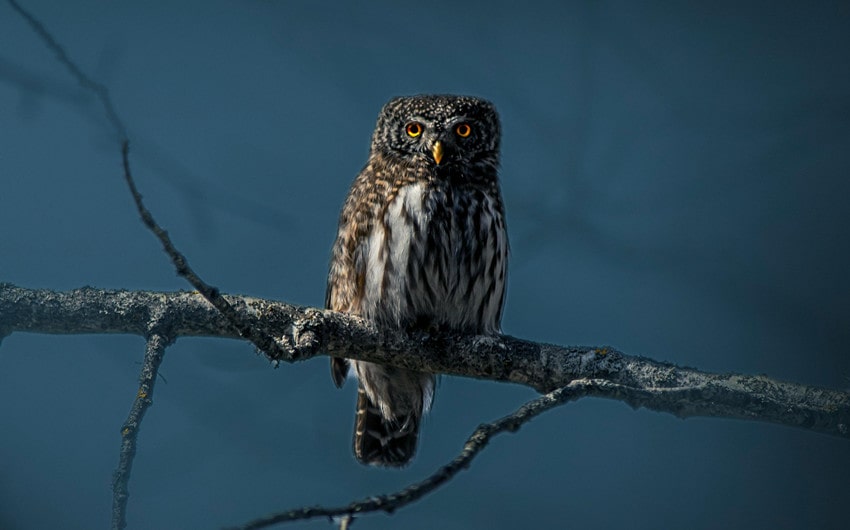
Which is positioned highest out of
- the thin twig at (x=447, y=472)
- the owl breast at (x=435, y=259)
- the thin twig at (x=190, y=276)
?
the owl breast at (x=435, y=259)

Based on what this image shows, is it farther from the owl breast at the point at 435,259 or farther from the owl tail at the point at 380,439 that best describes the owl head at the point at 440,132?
the owl tail at the point at 380,439

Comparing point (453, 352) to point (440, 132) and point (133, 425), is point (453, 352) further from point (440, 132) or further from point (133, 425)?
point (133, 425)

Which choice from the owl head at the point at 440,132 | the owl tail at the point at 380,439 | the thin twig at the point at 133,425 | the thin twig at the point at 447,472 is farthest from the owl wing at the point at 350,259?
the thin twig at the point at 447,472

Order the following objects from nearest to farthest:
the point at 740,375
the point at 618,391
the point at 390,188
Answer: the point at 618,391 → the point at 740,375 → the point at 390,188

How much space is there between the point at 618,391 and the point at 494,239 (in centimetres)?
119

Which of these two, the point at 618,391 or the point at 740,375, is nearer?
the point at 618,391

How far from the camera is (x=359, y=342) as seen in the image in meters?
2.57

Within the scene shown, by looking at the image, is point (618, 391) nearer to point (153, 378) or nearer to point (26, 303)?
point (153, 378)

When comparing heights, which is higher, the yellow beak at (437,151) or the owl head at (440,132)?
the owl head at (440,132)

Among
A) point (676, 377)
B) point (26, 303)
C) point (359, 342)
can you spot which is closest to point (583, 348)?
point (676, 377)

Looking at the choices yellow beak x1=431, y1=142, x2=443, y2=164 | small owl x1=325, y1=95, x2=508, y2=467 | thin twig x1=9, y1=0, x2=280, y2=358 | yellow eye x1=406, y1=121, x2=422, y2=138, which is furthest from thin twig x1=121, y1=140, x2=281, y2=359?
yellow eye x1=406, y1=121, x2=422, y2=138

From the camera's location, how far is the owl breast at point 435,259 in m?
2.84

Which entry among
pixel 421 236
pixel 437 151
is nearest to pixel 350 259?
pixel 421 236

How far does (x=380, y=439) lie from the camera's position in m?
3.44
